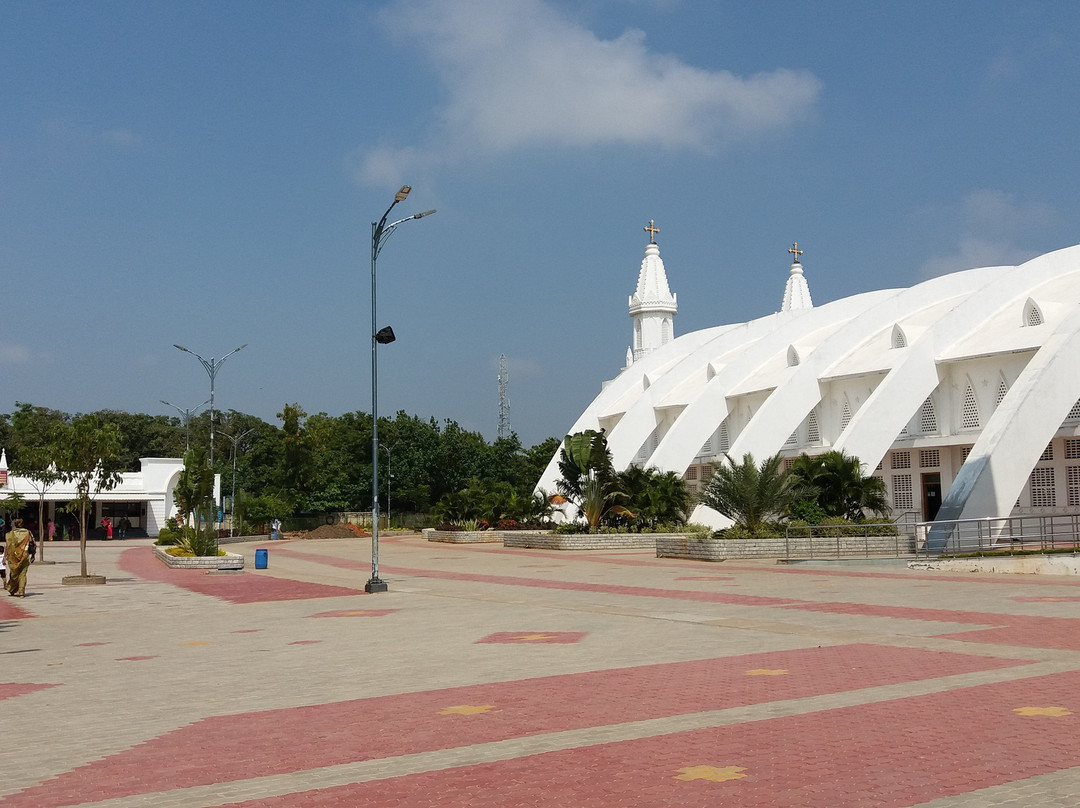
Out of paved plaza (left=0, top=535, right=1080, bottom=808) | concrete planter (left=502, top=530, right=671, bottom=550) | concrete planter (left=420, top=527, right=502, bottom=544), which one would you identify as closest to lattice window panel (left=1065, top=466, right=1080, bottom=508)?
concrete planter (left=502, top=530, right=671, bottom=550)

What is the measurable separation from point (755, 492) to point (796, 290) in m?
33.9

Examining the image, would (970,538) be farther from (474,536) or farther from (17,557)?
(474,536)

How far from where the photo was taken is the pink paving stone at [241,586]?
1889 centimetres

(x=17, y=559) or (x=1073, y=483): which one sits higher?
(x=1073, y=483)

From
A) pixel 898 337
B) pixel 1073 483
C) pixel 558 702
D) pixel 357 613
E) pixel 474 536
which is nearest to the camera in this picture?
pixel 558 702

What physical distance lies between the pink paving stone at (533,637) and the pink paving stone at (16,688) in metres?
4.34

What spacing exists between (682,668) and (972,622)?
469 centimetres

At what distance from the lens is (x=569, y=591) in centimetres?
1809

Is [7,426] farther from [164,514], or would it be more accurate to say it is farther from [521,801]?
[521,801]

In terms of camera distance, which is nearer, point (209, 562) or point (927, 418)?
point (209, 562)

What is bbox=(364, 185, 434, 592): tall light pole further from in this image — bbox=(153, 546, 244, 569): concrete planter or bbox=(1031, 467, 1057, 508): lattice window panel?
bbox=(1031, 467, 1057, 508): lattice window panel

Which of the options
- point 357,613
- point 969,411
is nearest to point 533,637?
point 357,613

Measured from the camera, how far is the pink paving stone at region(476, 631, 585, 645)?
1127 cm

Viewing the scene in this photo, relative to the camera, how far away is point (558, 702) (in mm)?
7578
